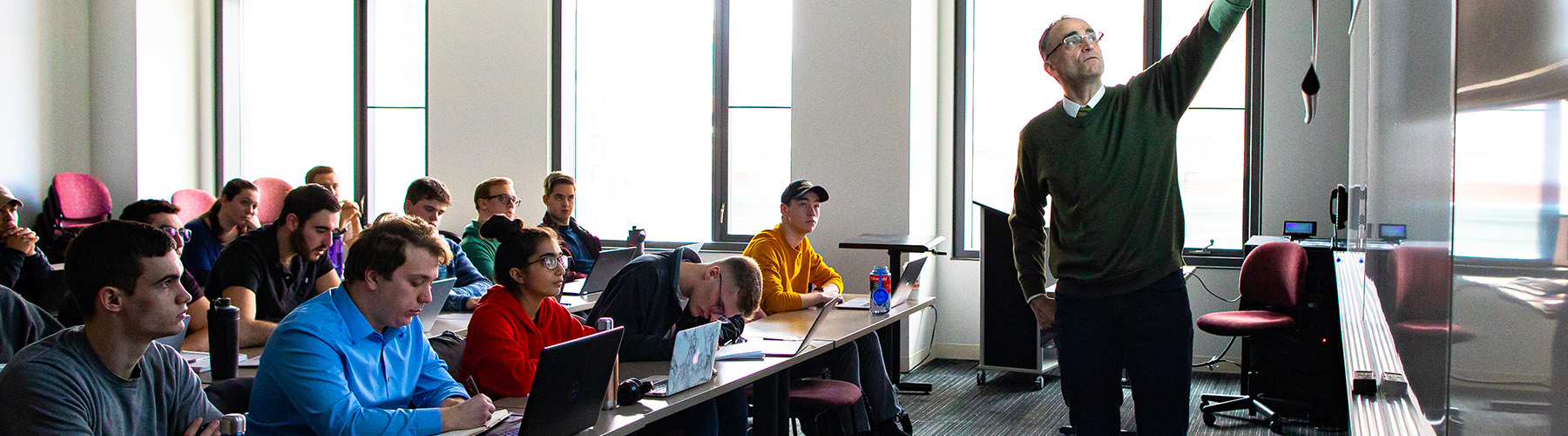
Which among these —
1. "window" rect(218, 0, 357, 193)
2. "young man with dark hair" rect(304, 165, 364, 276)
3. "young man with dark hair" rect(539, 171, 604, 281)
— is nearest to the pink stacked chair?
"window" rect(218, 0, 357, 193)

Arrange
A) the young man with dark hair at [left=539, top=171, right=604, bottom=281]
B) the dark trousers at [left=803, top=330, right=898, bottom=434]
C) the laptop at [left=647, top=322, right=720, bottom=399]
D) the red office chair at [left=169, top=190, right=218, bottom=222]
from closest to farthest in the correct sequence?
the laptop at [left=647, top=322, right=720, bottom=399]
the dark trousers at [left=803, top=330, right=898, bottom=434]
the young man with dark hair at [left=539, top=171, right=604, bottom=281]
the red office chair at [left=169, top=190, right=218, bottom=222]

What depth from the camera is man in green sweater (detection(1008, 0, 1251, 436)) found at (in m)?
2.21

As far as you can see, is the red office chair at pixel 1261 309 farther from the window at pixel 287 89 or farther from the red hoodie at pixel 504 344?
the window at pixel 287 89

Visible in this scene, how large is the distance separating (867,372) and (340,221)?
297 cm

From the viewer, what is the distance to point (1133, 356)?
2227mm

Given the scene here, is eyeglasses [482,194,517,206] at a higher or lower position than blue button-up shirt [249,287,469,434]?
higher

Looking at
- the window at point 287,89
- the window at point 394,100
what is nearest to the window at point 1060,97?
the window at point 394,100

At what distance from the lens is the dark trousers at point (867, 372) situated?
13.9 ft

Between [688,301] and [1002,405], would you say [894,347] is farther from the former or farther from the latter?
[688,301]

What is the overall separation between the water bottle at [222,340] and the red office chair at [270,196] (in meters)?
5.36

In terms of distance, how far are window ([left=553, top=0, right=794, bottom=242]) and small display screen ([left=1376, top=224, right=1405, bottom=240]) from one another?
5.39 m

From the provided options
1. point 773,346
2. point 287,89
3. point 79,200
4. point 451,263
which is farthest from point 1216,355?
point 79,200

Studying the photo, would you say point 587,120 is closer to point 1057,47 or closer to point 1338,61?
point 1338,61

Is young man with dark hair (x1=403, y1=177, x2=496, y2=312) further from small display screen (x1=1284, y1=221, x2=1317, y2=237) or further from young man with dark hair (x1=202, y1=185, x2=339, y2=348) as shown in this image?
small display screen (x1=1284, y1=221, x2=1317, y2=237)
